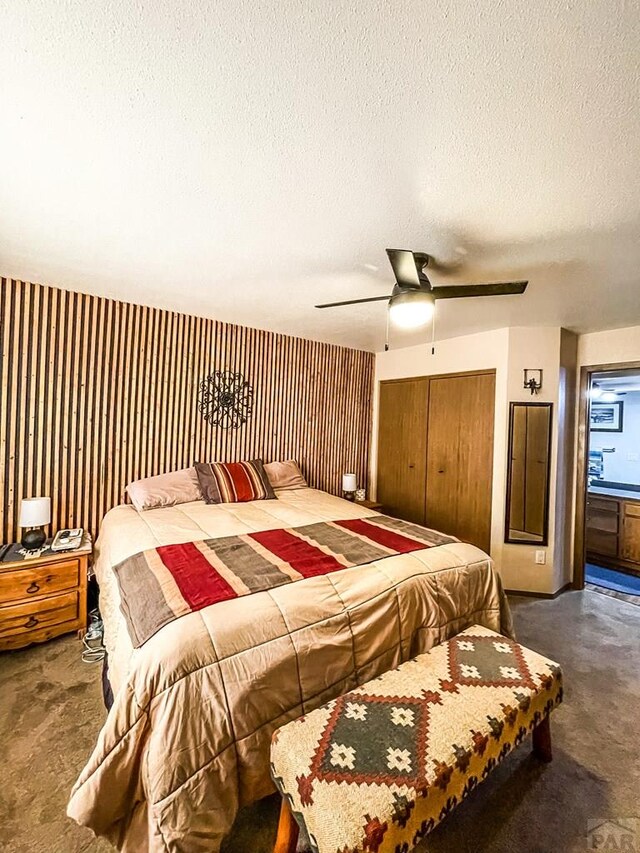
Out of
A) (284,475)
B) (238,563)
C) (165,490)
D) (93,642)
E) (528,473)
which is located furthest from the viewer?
(284,475)

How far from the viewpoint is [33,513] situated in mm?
2494

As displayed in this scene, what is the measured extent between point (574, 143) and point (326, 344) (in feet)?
10.8

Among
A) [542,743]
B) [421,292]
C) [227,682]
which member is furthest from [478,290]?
[542,743]

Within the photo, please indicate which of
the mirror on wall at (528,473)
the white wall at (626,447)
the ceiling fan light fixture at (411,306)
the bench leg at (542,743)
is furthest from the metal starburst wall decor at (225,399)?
the white wall at (626,447)

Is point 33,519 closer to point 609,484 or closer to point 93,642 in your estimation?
point 93,642

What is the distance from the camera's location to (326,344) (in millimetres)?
4430

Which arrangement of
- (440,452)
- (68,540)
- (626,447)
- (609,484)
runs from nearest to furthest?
1. (68,540)
2. (440,452)
3. (609,484)
4. (626,447)

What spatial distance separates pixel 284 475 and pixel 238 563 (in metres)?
2.03

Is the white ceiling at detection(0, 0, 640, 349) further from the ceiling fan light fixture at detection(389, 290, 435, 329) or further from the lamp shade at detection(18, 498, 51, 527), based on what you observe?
the lamp shade at detection(18, 498, 51, 527)

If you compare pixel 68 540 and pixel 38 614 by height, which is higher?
pixel 68 540

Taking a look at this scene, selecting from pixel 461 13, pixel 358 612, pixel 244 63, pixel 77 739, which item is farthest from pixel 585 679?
pixel 244 63

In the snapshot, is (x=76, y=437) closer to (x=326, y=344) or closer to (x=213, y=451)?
(x=213, y=451)

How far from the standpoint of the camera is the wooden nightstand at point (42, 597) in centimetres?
227

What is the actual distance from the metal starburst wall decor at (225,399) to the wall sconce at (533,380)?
2.75 m
